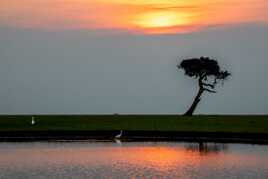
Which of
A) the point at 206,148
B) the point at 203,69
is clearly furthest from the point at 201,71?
the point at 206,148

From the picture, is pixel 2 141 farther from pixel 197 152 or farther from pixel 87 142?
pixel 197 152

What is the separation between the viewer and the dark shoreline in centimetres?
5447

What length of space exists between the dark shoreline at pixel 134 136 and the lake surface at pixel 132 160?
3285mm

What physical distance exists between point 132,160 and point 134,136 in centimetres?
1788

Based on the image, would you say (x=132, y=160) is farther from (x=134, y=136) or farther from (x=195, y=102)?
(x=195, y=102)

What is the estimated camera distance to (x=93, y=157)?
4203 cm

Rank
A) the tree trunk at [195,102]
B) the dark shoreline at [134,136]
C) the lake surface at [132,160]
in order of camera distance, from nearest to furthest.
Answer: the lake surface at [132,160] → the dark shoreline at [134,136] → the tree trunk at [195,102]

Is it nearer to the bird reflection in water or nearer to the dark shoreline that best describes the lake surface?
the bird reflection in water

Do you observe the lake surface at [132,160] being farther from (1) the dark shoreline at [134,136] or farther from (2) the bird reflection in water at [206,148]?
(1) the dark shoreline at [134,136]

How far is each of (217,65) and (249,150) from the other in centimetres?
5217

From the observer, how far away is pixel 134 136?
58094mm

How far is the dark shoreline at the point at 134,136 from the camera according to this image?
54469mm

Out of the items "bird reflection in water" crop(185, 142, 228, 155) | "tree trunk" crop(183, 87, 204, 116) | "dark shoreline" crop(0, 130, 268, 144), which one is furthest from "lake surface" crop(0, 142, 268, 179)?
"tree trunk" crop(183, 87, 204, 116)

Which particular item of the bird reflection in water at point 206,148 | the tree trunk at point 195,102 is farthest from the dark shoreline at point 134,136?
the tree trunk at point 195,102
